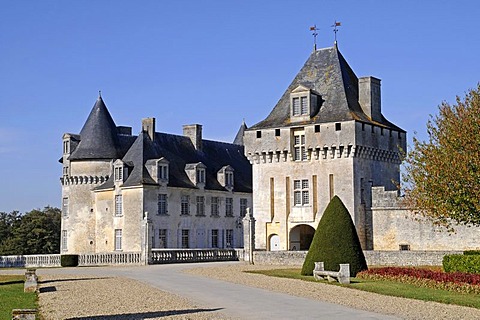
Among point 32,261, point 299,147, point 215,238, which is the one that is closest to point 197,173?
point 215,238

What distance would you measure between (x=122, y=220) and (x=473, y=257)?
2281 centimetres

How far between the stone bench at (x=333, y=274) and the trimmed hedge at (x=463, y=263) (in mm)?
3336

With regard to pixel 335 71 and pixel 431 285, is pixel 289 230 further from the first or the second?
pixel 431 285

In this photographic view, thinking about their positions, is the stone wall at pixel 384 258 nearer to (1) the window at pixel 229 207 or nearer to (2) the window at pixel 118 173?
(2) the window at pixel 118 173

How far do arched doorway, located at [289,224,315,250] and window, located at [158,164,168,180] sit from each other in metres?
8.92

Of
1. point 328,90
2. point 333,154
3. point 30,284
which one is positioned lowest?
point 30,284

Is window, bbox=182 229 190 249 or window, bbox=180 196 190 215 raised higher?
window, bbox=180 196 190 215

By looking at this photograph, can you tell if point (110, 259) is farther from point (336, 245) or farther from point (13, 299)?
point (13, 299)

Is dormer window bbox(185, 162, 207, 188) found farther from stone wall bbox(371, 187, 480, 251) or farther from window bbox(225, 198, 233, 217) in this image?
stone wall bbox(371, 187, 480, 251)

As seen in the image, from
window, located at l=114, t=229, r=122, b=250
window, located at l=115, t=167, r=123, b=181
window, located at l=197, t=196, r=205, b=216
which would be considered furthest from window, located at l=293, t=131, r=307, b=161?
window, located at l=114, t=229, r=122, b=250

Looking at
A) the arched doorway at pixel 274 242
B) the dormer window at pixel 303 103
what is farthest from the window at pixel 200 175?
the dormer window at pixel 303 103

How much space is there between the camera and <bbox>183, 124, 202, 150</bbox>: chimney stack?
44250mm

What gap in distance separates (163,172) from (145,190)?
5.23 ft

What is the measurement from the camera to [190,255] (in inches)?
1305
